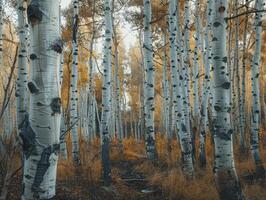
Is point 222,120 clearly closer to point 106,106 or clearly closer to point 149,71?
point 106,106

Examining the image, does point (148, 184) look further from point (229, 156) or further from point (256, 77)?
point (256, 77)

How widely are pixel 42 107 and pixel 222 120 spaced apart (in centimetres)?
332

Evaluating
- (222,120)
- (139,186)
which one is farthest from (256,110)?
(139,186)

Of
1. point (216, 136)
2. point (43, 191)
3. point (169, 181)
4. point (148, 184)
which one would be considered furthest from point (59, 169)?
point (43, 191)

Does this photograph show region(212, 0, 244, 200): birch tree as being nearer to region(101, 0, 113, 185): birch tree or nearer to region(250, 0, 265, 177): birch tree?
region(101, 0, 113, 185): birch tree

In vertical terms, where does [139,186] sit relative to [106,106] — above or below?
below

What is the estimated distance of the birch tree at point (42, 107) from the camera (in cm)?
252

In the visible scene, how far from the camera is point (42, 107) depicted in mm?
2572

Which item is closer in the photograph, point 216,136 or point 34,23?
point 34,23

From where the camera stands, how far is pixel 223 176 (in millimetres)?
→ 5027

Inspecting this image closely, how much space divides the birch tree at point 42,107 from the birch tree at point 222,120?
3.12 meters

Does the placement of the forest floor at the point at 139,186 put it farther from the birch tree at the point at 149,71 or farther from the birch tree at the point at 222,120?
the birch tree at the point at 149,71

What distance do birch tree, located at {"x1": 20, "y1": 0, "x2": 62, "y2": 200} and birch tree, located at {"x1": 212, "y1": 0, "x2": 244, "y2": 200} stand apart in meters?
3.12

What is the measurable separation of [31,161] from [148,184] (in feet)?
16.7
